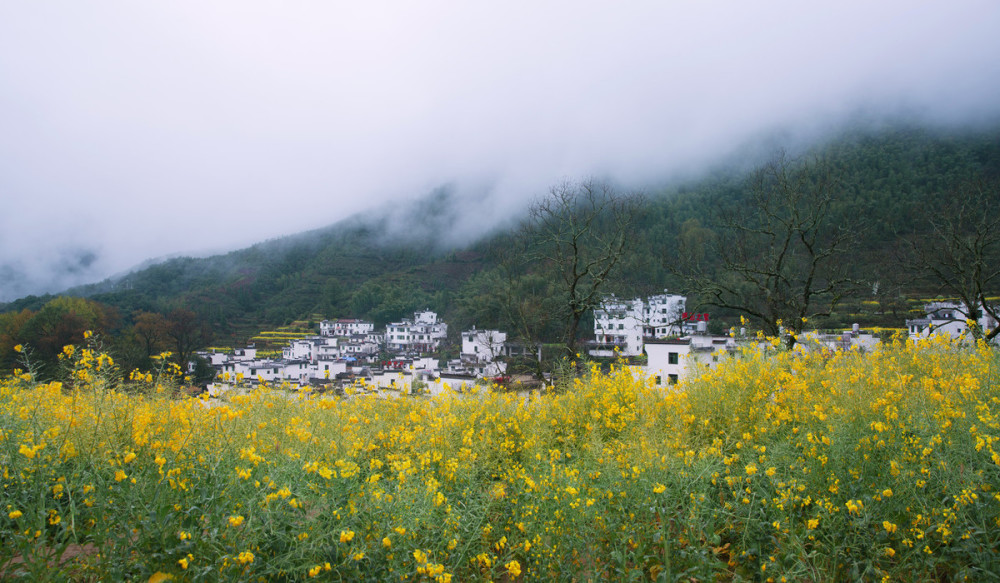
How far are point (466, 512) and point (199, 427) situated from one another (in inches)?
85.1

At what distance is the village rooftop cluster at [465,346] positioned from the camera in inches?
808

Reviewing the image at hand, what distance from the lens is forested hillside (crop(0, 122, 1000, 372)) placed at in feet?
89.0

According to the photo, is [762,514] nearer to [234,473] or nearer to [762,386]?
[762,386]

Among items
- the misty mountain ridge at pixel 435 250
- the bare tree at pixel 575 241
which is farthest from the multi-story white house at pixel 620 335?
the bare tree at pixel 575 241

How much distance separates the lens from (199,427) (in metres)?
3.58

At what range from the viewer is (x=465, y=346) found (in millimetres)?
53812

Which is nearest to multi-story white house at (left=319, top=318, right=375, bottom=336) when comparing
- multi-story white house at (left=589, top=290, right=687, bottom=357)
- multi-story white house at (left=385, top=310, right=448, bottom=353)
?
multi-story white house at (left=385, top=310, right=448, bottom=353)

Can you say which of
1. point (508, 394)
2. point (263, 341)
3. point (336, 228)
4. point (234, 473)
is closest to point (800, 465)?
point (508, 394)

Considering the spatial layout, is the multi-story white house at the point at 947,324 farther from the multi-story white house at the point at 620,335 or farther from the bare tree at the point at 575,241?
the multi-story white house at the point at 620,335

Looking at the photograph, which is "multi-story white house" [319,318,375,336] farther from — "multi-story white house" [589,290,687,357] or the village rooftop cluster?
"multi-story white house" [589,290,687,357]

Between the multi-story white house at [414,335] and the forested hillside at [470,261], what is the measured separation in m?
5.45

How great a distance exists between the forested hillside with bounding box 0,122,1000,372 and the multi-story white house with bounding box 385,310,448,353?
5451 millimetres

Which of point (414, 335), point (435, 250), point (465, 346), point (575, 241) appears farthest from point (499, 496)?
point (435, 250)

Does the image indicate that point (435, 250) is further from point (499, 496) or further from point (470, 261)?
point (499, 496)
